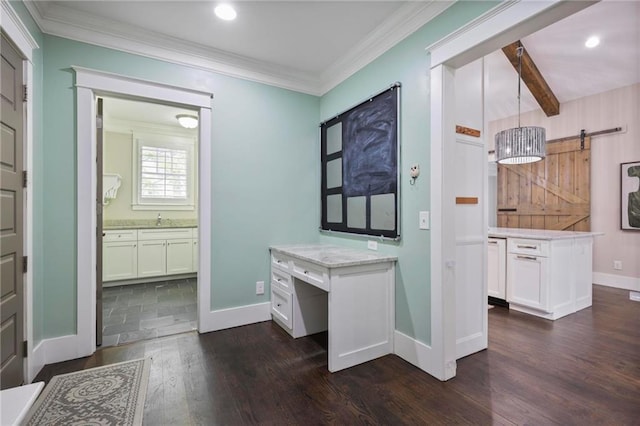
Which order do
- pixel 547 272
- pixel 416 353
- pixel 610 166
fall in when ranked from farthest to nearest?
pixel 610 166 → pixel 547 272 → pixel 416 353

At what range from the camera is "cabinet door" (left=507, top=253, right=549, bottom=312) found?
3.33 m

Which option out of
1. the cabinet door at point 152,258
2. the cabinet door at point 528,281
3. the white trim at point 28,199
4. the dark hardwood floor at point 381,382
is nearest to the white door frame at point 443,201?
the dark hardwood floor at point 381,382

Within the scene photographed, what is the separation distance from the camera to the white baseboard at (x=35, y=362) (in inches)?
81.9

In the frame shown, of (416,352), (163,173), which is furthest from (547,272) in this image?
(163,173)

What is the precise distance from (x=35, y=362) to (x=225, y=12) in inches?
121

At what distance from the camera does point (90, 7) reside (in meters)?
2.34

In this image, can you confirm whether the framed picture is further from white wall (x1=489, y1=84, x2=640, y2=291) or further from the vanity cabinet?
the vanity cabinet

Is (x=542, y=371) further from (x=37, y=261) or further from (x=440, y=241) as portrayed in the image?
(x=37, y=261)

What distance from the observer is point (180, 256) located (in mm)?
5090

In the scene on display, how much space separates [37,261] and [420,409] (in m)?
2.98

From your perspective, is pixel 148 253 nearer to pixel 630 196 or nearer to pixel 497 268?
pixel 497 268

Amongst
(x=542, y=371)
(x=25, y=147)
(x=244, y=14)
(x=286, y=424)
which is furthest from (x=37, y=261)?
(x=542, y=371)

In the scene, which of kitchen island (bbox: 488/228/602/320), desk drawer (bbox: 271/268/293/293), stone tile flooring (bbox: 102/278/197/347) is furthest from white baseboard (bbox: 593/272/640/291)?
stone tile flooring (bbox: 102/278/197/347)

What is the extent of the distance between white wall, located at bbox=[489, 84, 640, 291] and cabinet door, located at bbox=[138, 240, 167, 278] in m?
7.32
